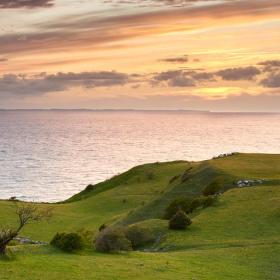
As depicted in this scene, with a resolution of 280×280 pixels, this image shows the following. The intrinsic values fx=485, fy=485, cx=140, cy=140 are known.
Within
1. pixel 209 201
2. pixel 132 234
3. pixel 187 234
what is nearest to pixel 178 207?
pixel 209 201

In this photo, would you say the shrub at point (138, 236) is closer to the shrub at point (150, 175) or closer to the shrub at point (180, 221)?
the shrub at point (180, 221)

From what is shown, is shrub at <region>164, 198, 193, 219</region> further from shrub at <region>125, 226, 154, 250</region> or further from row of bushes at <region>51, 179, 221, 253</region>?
shrub at <region>125, 226, 154, 250</region>

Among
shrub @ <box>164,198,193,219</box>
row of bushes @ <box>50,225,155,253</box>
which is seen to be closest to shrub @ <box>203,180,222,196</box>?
shrub @ <box>164,198,193,219</box>

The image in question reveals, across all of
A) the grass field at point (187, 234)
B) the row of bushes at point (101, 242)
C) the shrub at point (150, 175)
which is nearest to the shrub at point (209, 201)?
the grass field at point (187, 234)

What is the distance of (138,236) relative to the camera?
4119cm

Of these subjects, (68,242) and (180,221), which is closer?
(68,242)

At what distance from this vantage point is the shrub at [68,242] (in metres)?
31.3

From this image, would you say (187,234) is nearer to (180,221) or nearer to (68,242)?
(180,221)

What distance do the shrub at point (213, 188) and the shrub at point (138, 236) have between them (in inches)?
633

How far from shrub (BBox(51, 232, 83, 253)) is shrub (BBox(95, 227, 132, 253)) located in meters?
1.82

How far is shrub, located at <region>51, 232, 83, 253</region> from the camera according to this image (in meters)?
31.3

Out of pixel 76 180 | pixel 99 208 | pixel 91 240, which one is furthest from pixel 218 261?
pixel 76 180

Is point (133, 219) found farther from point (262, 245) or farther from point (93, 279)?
A: point (93, 279)

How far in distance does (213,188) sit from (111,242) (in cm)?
2543
